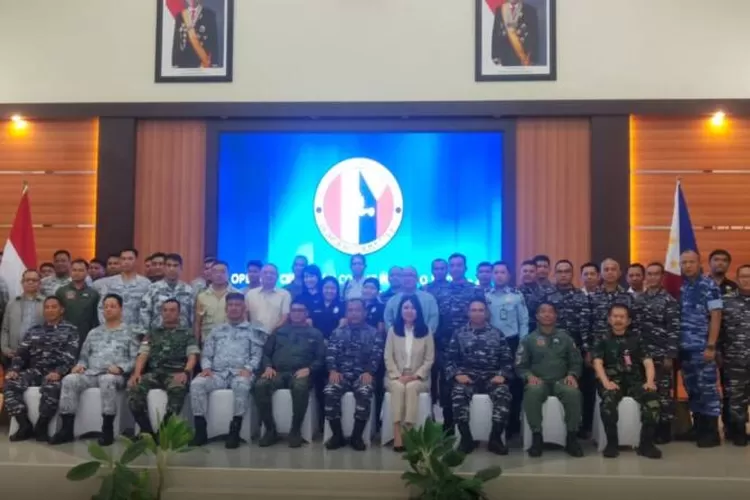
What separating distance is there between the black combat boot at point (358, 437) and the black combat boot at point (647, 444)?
188 cm

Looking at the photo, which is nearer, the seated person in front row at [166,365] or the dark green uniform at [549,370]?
the dark green uniform at [549,370]

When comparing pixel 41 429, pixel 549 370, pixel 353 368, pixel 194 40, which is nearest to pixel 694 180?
pixel 549 370

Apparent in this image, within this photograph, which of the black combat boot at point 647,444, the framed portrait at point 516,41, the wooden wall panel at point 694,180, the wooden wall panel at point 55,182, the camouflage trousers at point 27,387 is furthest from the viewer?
the wooden wall panel at point 55,182

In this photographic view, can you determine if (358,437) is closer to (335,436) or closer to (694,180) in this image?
(335,436)

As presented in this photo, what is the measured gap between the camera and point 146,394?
535 cm

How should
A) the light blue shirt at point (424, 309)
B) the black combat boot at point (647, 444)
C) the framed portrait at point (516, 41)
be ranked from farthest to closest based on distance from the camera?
the framed portrait at point (516, 41) → the light blue shirt at point (424, 309) → the black combat boot at point (647, 444)

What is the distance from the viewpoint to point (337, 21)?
7555 mm

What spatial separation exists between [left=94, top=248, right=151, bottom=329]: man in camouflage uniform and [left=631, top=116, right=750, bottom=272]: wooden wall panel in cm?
466

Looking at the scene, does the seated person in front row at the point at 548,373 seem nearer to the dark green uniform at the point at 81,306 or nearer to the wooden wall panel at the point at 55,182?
the dark green uniform at the point at 81,306

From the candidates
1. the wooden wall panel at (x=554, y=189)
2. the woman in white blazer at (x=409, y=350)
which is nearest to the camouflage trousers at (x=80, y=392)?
the woman in white blazer at (x=409, y=350)

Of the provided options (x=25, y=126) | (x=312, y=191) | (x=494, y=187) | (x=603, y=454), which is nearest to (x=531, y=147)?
(x=494, y=187)

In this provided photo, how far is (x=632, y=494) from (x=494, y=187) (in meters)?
3.76

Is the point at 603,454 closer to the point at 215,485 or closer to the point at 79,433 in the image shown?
the point at 215,485

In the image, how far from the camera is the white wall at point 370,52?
731cm
